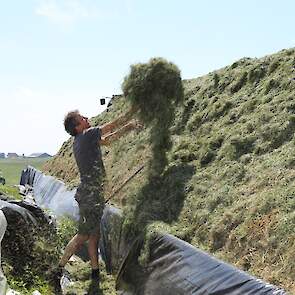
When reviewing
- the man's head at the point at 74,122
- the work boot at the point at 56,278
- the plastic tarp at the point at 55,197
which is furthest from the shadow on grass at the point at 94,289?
the plastic tarp at the point at 55,197

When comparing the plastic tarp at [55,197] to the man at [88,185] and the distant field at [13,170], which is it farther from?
the distant field at [13,170]

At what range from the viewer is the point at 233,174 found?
5.95 m

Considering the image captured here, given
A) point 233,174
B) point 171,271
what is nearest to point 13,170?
point 233,174

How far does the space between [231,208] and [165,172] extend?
2.02 m

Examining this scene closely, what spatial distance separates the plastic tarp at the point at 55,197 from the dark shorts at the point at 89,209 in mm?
2711

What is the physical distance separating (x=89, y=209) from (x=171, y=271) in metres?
1.61

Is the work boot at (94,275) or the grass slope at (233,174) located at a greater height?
the grass slope at (233,174)

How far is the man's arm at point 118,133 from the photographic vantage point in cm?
662

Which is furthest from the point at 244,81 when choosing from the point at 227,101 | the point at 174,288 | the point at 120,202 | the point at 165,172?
the point at 174,288

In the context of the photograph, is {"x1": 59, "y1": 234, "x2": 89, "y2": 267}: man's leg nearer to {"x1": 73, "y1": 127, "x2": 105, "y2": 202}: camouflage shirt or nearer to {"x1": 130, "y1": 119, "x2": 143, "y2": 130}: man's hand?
{"x1": 73, "y1": 127, "x2": 105, "y2": 202}: camouflage shirt

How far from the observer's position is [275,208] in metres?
4.78

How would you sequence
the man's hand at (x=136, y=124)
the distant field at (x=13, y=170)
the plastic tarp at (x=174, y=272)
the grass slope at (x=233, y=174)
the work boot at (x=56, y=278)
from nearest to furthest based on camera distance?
the plastic tarp at (x=174, y=272), the grass slope at (x=233, y=174), the work boot at (x=56, y=278), the man's hand at (x=136, y=124), the distant field at (x=13, y=170)

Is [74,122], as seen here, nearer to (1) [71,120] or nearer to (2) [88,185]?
(1) [71,120]

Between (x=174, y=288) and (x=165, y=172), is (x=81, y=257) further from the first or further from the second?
(x=174, y=288)
